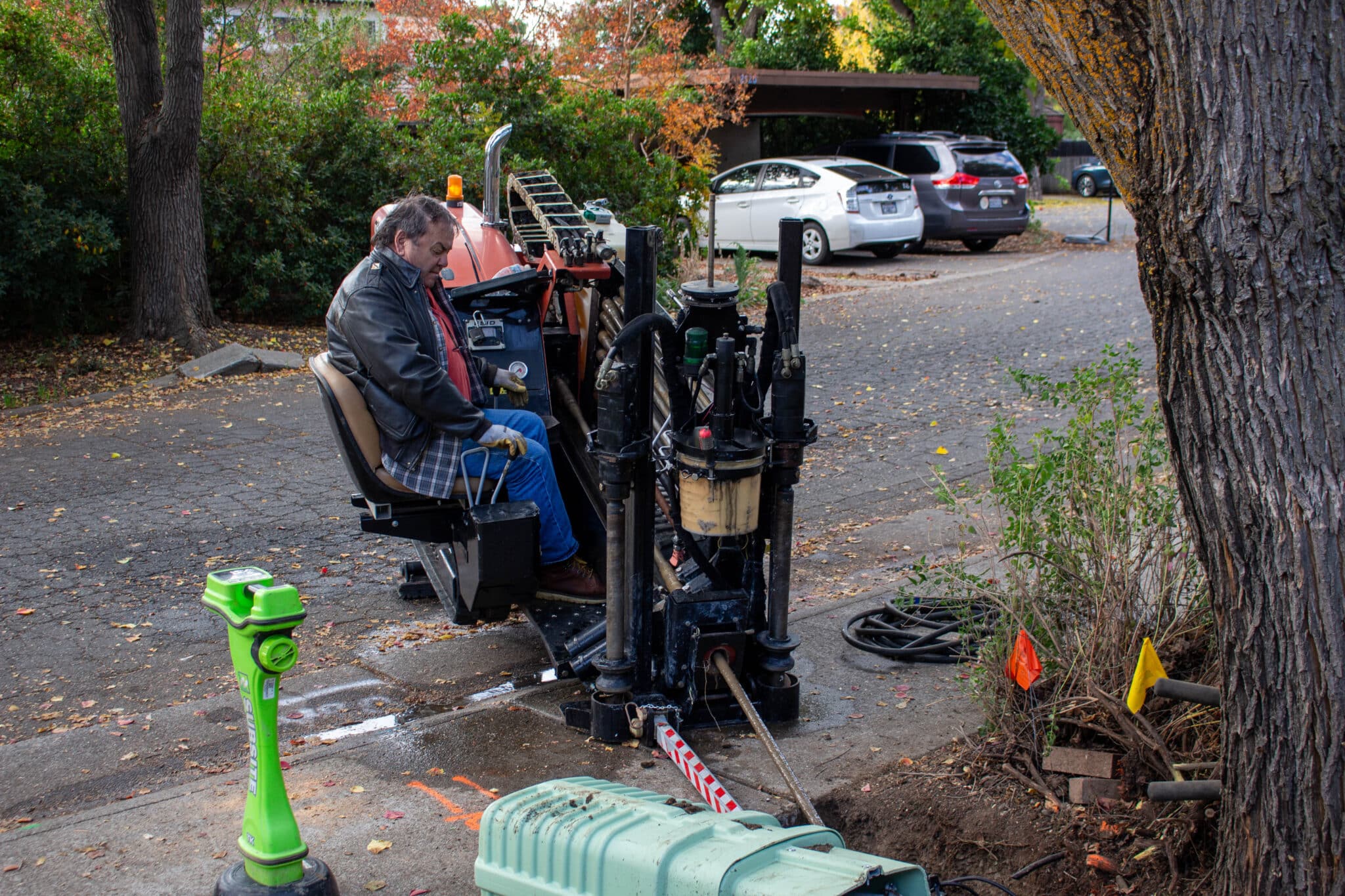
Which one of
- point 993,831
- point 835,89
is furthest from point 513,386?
point 835,89

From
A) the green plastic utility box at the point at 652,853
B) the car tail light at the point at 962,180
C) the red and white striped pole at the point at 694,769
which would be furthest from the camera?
the car tail light at the point at 962,180

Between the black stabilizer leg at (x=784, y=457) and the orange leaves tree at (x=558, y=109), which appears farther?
the orange leaves tree at (x=558, y=109)

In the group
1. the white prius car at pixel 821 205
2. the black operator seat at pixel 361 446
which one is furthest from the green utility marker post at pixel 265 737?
the white prius car at pixel 821 205

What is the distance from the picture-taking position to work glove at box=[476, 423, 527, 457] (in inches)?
173

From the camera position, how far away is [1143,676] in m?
3.19

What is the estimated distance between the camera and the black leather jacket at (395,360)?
430cm

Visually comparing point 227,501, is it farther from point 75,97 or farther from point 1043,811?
point 75,97

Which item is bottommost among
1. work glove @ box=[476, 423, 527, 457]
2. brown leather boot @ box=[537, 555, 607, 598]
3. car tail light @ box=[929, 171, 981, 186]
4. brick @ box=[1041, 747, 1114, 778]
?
brick @ box=[1041, 747, 1114, 778]

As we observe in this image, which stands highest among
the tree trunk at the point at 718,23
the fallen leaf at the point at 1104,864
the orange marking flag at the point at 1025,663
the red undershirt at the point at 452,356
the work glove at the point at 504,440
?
the tree trunk at the point at 718,23

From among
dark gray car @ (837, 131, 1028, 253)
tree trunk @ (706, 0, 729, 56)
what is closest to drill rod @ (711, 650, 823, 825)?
dark gray car @ (837, 131, 1028, 253)

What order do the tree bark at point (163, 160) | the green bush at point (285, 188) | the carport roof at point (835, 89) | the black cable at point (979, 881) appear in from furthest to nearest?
the carport roof at point (835, 89), the green bush at point (285, 188), the tree bark at point (163, 160), the black cable at point (979, 881)

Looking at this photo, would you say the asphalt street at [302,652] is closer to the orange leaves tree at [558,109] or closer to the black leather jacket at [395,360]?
the black leather jacket at [395,360]

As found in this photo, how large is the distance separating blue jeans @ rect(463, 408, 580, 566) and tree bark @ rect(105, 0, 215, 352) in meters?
7.29

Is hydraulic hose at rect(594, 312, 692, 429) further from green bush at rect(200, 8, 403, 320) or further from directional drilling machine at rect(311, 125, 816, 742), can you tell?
green bush at rect(200, 8, 403, 320)
